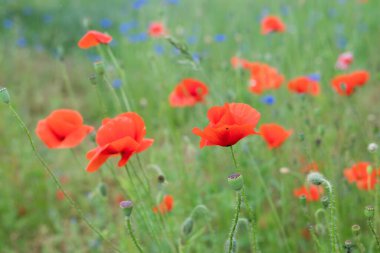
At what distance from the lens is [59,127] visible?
1.78 meters

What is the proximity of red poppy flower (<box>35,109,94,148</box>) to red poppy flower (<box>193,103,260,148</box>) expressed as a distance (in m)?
0.54

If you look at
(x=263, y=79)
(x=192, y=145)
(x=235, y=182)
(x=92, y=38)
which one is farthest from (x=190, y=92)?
(x=235, y=182)

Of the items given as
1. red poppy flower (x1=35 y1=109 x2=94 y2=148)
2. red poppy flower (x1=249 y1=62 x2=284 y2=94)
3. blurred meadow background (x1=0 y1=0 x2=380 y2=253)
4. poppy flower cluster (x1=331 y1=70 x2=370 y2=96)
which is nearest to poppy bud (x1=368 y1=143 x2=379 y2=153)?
blurred meadow background (x1=0 y1=0 x2=380 y2=253)

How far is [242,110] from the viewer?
1366 millimetres

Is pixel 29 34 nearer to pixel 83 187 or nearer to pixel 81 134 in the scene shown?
pixel 83 187

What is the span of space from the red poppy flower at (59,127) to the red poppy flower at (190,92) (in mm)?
560

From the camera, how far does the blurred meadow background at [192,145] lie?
2.09m

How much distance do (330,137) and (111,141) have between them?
175 cm

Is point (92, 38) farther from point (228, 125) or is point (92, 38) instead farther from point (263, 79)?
point (263, 79)

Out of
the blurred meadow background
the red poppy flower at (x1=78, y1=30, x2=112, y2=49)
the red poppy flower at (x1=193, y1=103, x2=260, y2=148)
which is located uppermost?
the red poppy flower at (x1=78, y1=30, x2=112, y2=49)

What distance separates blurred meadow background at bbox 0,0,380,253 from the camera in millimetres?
2094

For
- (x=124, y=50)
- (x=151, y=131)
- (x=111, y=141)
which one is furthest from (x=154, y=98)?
(x=111, y=141)

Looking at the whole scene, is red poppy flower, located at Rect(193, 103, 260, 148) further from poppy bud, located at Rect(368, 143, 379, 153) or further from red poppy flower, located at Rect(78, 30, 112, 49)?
red poppy flower, located at Rect(78, 30, 112, 49)

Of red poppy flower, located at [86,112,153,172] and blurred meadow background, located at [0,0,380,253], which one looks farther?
blurred meadow background, located at [0,0,380,253]
